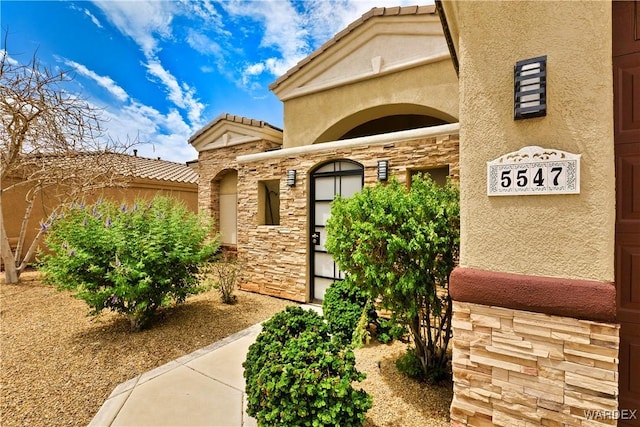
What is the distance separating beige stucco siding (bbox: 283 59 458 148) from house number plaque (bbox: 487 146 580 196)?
16.5 ft

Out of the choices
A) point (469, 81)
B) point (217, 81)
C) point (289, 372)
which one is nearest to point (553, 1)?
point (469, 81)

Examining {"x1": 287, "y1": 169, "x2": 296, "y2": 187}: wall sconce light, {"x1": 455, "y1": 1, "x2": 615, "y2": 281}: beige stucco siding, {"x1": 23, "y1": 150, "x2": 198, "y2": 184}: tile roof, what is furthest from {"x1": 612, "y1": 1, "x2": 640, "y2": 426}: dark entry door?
{"x1": 23, "y1": 150, "x2": 198, "y2": 184}: tile roof

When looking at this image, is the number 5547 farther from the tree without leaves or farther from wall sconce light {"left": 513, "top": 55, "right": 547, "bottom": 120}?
the tree without leaves

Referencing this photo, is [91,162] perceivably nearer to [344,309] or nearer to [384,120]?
[384,120]

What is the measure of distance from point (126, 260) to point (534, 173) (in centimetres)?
596

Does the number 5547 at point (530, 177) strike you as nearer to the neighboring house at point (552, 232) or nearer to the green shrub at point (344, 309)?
the neighboring house at point (552, 232)

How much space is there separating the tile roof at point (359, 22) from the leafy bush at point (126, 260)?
19.4 feet

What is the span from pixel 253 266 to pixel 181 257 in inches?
110

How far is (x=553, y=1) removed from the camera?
234cm

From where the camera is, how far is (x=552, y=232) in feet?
7.62

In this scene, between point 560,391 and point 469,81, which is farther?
point 469,81

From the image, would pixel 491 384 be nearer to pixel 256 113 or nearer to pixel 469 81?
pixel 469 81

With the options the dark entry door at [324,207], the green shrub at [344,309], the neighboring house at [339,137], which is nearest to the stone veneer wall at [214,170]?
the neighboring house at [339,137]

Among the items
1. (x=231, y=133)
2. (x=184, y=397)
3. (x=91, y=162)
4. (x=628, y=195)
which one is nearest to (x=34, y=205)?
(x=91, y=162)
